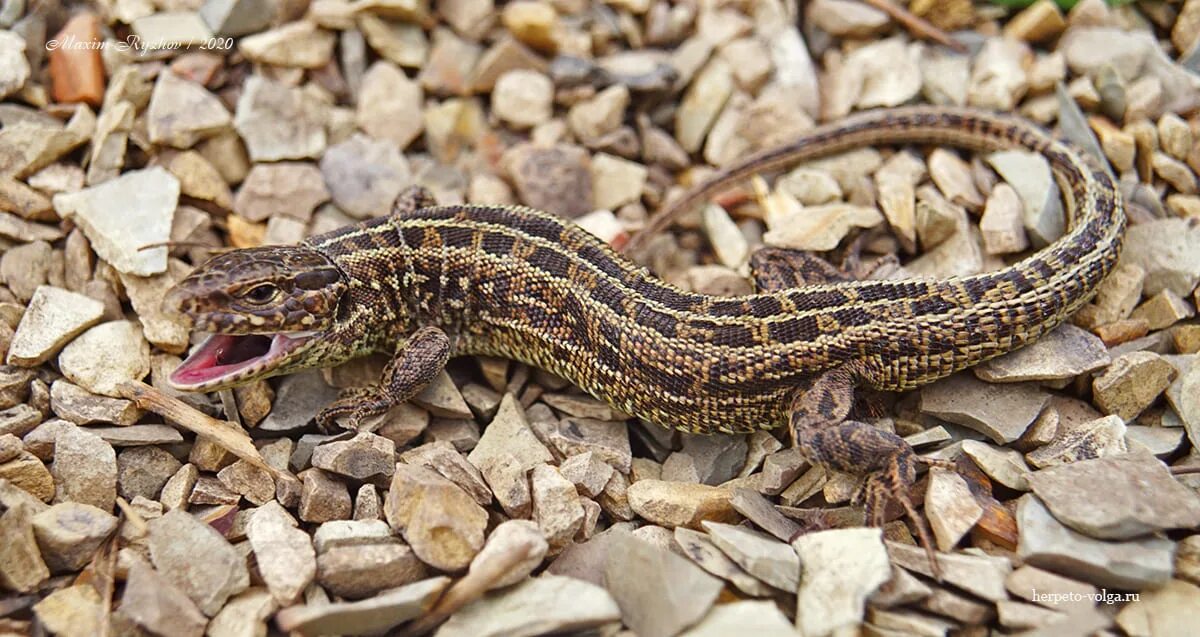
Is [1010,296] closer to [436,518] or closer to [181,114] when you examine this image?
[436,518]

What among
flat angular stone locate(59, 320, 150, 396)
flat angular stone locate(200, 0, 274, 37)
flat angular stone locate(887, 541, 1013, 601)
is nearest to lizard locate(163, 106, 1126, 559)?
flat angular stone locate(887, 541, 1013, 601)

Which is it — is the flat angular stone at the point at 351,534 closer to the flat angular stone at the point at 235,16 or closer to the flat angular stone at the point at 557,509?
the flat angular stone at the point at 557,509

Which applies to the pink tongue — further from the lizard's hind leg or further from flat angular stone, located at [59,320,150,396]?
the lizard's hind leg

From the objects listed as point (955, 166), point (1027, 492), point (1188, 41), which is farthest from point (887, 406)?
point (1188, 41)

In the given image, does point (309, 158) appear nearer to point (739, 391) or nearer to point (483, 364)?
point (483, 364)

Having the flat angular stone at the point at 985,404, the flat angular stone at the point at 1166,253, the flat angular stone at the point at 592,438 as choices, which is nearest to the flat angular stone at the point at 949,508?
the flat angular stone at the point at 985,404

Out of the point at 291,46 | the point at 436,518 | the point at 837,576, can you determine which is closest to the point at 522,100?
the point at 291,46
